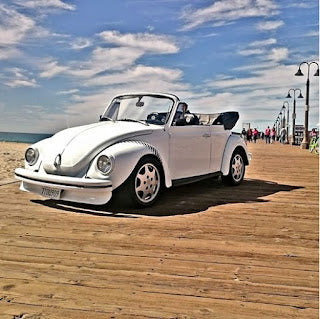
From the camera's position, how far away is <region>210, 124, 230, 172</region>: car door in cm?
739

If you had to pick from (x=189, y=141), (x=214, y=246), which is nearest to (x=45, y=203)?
(x=189, y=141)

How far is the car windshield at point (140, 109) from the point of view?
22.0 ft

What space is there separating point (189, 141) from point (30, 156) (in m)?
2.41

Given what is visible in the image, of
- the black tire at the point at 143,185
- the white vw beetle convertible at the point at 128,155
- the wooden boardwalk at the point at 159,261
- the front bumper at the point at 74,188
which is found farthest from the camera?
the black tire at the point at 143,185

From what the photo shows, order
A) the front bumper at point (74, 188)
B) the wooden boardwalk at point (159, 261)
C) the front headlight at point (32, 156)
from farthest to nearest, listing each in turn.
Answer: the front headlight at point (32, 156)
the front bumper at point (74, 188)
the wooden boardwalk at point (159, 261)

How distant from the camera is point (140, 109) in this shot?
22.8ft

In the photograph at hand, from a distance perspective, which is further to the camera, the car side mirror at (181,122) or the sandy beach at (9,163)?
the sandy beach at (9,163)

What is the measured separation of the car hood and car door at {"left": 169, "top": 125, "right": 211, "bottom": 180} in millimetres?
549

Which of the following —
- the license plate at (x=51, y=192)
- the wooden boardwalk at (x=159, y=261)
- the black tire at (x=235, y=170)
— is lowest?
the wooden boardwalk at (x=159, y=261)

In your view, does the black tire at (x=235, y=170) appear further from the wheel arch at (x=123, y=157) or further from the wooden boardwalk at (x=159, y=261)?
the wheel arch at (x=123, y=157)

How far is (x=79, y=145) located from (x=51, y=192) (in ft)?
2.36

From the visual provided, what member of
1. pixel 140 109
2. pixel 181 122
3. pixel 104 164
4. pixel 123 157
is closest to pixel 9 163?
pixel 140 109

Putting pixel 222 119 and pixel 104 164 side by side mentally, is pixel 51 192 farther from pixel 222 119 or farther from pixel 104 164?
pixel 222 119

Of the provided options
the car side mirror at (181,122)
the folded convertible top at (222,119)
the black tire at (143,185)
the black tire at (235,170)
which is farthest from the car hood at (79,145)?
the black tire at (235,170)
